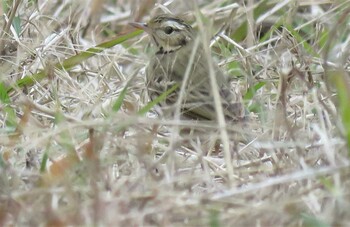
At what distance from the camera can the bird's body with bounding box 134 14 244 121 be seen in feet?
12.0

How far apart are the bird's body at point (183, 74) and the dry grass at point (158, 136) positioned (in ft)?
0.31

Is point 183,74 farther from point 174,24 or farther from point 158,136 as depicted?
point 158,136

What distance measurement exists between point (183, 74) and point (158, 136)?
2.62 feet

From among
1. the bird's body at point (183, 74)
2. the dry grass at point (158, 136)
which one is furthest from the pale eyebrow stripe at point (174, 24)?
the dry grass at point (158, 136)

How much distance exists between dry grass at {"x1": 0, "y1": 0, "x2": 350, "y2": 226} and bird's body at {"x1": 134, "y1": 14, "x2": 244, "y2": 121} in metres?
0.10

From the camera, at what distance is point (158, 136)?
3.23 metres

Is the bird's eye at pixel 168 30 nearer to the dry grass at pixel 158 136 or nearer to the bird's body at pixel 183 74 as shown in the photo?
the bird's body at pixel 183 74

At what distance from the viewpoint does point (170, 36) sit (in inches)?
173

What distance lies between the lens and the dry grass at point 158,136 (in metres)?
2.46

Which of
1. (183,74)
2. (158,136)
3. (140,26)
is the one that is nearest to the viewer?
(158,136)

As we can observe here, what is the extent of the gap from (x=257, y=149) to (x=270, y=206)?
3.05 feet

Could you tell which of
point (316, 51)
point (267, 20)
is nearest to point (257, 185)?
point (316, 51)

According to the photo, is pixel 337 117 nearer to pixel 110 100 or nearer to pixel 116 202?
pixel 116 202

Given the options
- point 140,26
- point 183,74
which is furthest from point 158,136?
point 140,26
